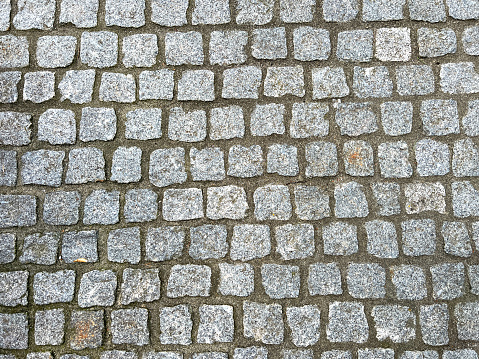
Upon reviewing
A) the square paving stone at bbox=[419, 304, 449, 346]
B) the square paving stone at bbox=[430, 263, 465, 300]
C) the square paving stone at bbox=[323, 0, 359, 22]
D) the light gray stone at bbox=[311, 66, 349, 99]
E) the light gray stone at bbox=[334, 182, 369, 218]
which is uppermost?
the square paving stone at bbox=[323, 0, 359, 22]

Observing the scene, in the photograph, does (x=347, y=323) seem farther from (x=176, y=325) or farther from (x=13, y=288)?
(x=13, y=288)

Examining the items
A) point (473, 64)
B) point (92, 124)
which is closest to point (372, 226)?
point (473, 64)

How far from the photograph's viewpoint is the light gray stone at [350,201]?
335cm

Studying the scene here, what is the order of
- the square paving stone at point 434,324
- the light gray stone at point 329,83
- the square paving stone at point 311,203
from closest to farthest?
1. the square paving stone at point 434,324
2. the square paving stone at point 311,203
3. the light gray stone at point 329,83

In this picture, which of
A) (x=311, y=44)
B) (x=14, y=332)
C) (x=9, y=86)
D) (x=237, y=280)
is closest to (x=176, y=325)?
(x=237, y=280)

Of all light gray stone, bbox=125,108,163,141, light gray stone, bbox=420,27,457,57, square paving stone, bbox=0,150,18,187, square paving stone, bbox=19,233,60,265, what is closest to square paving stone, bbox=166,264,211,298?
square paving stone, bbox=19,233,60,265

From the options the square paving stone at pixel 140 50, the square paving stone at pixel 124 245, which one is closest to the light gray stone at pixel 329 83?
the square paving stone at pixel 140 50

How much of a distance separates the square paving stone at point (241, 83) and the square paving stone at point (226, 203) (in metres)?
0.68

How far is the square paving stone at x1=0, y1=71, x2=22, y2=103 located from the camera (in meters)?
→ 3.48

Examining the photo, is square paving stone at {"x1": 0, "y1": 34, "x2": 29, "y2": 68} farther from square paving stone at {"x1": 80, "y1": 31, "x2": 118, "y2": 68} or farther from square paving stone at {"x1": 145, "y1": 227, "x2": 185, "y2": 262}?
square paving stone at {"x1": 145, "y1": 227, "x2": 185, "y2": 262}

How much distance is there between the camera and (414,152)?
3398 mm

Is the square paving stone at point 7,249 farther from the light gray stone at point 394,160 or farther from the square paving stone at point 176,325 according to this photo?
the light gray stone at point 394,160

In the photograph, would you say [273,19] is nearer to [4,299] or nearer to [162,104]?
[162,104]

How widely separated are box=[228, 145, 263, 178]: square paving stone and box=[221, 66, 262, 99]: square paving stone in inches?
15.1
